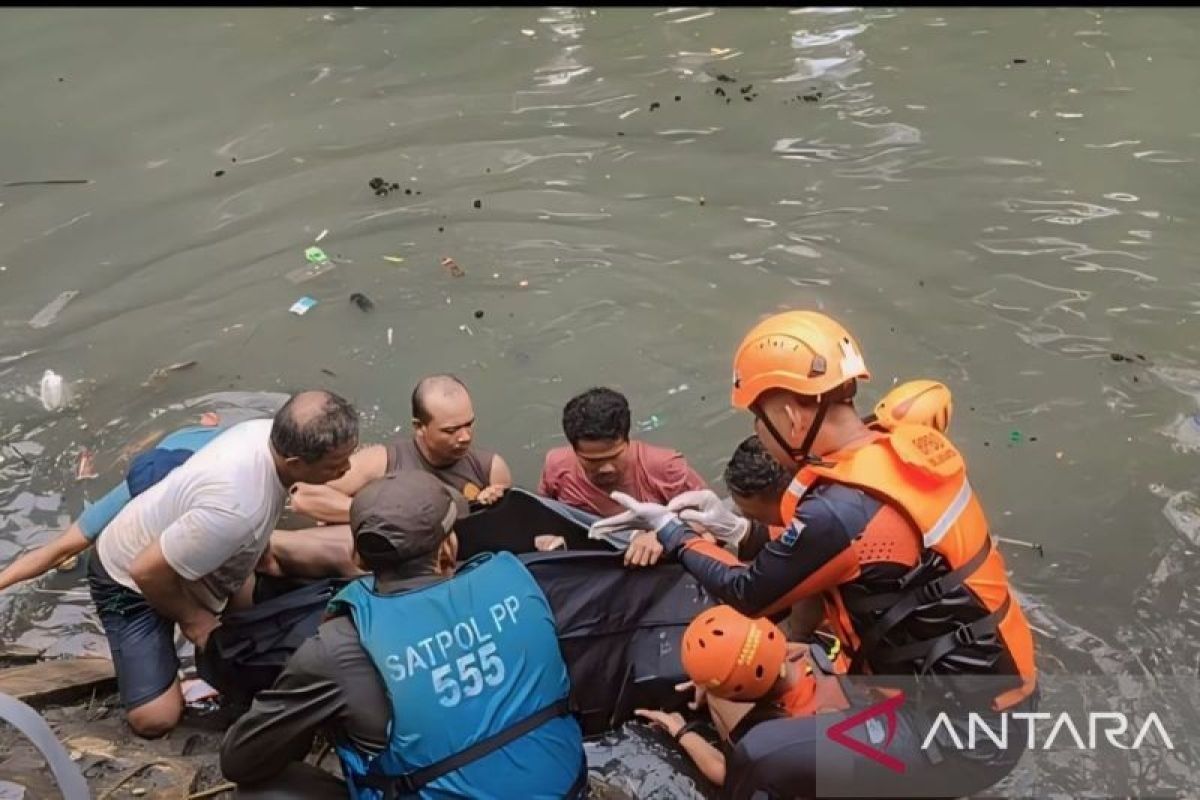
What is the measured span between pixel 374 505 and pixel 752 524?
5.83ft

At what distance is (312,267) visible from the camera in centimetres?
780

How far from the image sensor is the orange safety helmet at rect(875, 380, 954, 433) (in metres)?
3.66

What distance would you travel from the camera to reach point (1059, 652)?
4832mm

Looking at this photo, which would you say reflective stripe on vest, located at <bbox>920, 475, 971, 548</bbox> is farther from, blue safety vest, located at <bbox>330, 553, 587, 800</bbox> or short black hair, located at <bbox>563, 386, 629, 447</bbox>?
short black hair, located at <bbox>563, 386, 629, 447</bbox>

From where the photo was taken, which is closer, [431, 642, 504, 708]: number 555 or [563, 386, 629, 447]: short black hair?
[431, 642, 504, 708]: number 555

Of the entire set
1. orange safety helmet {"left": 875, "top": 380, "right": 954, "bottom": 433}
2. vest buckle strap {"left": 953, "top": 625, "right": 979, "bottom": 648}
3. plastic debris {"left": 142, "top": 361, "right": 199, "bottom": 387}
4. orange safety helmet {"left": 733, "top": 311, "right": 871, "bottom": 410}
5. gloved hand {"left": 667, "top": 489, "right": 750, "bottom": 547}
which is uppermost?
orange safety helmet {"left": 733, "top": 311, "right": 871, "bottom": 410}

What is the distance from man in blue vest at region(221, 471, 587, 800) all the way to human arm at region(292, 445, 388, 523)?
5.50 ft

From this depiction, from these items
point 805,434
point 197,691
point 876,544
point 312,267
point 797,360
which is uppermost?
point 797,360

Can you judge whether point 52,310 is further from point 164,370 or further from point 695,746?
point 695,746

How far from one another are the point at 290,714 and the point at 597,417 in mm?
1955

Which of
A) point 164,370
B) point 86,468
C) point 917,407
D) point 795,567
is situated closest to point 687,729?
point 795,567

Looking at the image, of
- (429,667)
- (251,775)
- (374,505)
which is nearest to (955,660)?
(429,667)

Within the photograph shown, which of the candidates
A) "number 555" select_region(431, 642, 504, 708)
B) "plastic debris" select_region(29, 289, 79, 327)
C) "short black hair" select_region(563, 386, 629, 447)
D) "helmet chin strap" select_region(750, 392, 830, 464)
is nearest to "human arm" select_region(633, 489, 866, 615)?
"helmet chin strap" select_region(750, 392, 830, 464)

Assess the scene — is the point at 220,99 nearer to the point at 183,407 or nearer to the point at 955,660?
the point at 183,407
